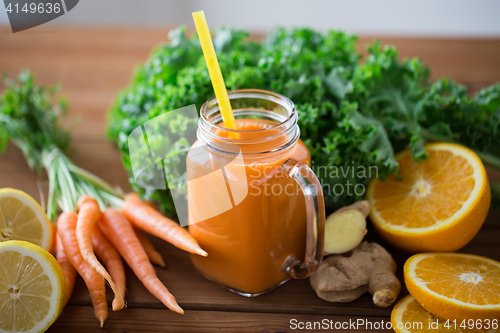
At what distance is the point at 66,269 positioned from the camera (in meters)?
1.11

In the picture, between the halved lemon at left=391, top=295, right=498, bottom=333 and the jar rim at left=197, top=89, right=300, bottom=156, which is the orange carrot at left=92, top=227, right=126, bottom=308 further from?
the halved lemon at left=391, top=295, right=498, bottom=333

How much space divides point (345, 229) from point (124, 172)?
0.85 metres

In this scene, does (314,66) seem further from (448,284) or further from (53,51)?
(53,51)

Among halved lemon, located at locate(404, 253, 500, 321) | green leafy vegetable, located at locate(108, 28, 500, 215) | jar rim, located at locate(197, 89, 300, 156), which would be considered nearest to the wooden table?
halved lemon, located at locate(404, 253, 500, 321)

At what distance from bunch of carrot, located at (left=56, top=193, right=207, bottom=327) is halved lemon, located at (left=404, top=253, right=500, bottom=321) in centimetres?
53

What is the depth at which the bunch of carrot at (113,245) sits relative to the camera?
106 cm

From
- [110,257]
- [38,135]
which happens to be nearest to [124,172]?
[38,135]

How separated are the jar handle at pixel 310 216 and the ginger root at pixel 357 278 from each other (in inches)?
2.0

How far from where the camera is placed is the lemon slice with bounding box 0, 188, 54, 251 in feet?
3.44

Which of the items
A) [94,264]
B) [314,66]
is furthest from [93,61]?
[94,264]

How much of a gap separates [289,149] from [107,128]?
3.28 ft

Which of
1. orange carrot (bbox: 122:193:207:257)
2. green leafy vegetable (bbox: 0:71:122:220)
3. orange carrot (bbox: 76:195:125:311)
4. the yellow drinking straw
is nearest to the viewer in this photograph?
the yellow drinking straw

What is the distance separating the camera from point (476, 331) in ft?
3.06

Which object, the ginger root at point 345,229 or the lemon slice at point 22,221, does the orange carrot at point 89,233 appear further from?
the ginger root at point 345,229
